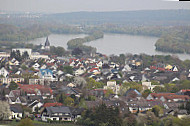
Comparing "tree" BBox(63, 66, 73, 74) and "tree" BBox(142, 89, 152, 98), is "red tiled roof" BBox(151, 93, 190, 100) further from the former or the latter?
"tree" BBox(63, 66, 73, 74)

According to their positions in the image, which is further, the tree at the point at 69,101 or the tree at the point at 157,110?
the tree at the point at 69,101

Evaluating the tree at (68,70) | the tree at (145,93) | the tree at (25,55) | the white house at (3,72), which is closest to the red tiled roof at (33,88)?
the tree at (145,93)

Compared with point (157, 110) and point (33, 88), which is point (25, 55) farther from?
point (157, 110)

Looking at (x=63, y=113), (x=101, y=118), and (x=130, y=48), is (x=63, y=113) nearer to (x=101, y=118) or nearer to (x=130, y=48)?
(x=101, y=118)

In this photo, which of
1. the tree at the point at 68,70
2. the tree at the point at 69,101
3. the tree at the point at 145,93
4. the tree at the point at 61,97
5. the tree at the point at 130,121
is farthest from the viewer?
the tree at the point at 68,70

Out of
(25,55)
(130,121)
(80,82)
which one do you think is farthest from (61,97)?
(25,55)

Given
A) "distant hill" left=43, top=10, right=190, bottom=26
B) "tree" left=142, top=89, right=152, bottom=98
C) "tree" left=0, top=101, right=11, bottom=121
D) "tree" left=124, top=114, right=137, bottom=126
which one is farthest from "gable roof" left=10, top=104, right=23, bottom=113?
"distant hill" left=43, top=10, right=190, bottom=26

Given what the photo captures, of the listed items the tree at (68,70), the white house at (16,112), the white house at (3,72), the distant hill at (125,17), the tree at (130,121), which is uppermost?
the tree at (130,121)

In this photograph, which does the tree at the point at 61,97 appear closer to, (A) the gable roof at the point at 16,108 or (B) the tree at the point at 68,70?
(A) the gable roof at the point at 16,108
